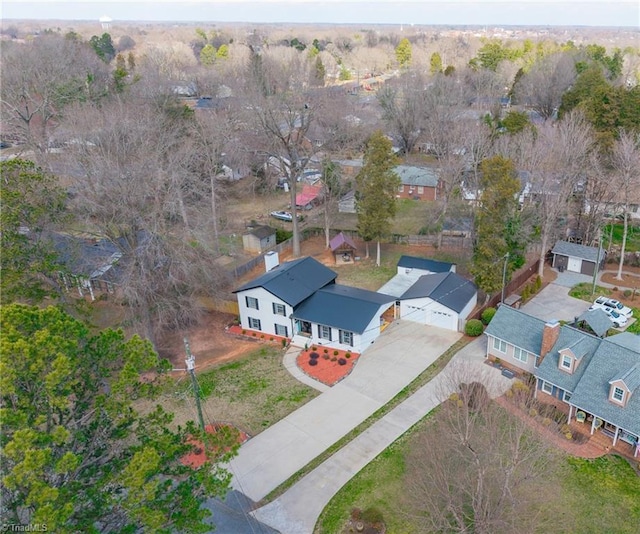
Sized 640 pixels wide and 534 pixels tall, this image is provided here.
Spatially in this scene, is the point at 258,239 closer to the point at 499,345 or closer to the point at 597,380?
the point at 499,345

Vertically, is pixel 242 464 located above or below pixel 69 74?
below

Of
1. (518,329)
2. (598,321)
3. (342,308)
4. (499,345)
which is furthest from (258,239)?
(598,321)

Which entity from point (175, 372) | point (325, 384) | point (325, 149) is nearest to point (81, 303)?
point (175, 372)

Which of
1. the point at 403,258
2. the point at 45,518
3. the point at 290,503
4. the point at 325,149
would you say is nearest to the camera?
the point at 45,518

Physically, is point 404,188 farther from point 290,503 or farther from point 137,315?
point 290,503

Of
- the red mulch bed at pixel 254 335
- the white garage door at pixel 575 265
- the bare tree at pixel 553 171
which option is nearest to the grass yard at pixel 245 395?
the red mulch bed at pixel 254 335

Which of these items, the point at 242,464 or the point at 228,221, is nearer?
the point at 242,464
